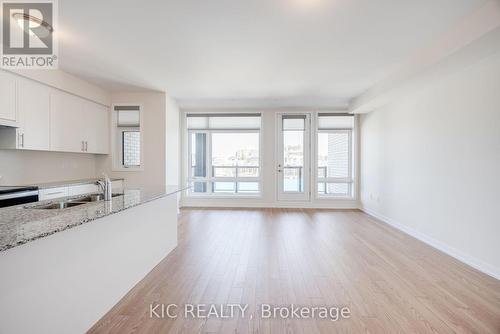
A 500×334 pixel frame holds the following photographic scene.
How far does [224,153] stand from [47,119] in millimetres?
3772

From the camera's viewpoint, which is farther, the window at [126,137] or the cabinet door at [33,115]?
the window at [126,137]

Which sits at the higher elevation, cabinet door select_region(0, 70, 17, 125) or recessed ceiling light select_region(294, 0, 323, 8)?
recessed ceiling light select_region(294, 0, 323, 8)

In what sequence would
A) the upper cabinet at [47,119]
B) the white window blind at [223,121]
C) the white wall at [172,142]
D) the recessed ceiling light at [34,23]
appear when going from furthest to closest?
the white window blind at [223,121]
the white wall at [172,142]
the upper cabinet at [47,119]
the recessed ceiling light at [34,23]

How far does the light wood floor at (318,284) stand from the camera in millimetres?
1901

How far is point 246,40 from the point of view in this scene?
2.99 metres

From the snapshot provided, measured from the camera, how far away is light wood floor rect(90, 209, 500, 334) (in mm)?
1901

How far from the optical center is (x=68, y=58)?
360cm

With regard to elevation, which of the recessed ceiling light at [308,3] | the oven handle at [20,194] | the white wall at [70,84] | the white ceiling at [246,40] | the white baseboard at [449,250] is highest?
the white ceiling at [246,40]

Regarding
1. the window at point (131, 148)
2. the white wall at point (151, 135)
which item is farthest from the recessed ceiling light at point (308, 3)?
the window at point (131, 148)

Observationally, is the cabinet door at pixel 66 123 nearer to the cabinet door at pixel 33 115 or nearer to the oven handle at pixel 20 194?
the cabinet door at pixel 33 115

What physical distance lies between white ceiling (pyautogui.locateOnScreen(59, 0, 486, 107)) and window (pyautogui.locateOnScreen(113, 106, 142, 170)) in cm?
66

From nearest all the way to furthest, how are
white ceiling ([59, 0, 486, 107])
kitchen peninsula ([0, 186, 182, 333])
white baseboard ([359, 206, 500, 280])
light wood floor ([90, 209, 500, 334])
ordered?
kitchen peninsula ([0, 186, 182, 333]) < light wood floor ([90, 209, 500, 334]) < white ceiling ([59, 0, 486, 107]) < white baseboard ([359, 206, 500, 280])

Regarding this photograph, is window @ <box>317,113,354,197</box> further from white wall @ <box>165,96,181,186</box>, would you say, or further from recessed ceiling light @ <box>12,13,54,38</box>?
recessed ceiling light @ <box>12,13,54,38</box>

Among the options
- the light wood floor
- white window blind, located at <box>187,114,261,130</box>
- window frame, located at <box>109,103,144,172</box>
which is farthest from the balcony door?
window frame, located at <box>109,103,144,172</box>
